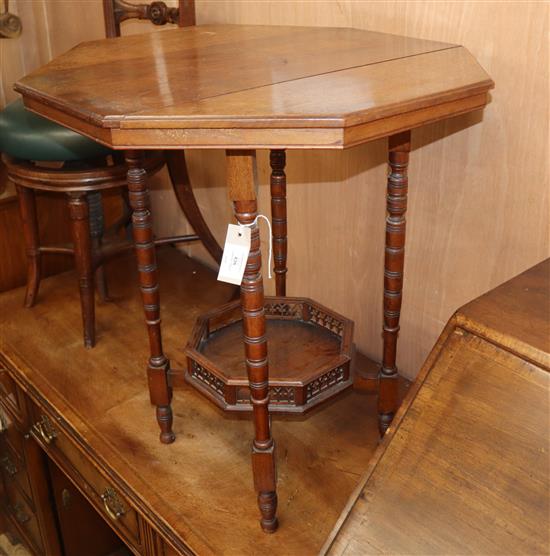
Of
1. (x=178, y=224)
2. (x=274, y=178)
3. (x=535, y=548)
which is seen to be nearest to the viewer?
(x=535, y=548)

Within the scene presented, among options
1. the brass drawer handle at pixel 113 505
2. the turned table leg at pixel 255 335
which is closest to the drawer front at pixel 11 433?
the brass drawer handle at pixel 113 505

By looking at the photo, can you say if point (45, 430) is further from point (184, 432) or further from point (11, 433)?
point (184, 432)

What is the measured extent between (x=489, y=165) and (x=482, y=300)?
0.54m

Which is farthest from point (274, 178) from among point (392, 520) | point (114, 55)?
point (392, 520)

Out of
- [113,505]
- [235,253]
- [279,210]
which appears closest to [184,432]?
[113,505]

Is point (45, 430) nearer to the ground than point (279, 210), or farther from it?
nearer to the ground

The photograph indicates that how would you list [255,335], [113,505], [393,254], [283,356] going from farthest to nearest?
[113,505] → [283,356] → [393,254] → [255,335]

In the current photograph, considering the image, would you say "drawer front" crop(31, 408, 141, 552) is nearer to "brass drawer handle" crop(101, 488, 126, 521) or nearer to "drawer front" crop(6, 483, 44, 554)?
"brass drawer handle" crop(101, 488, 126, 521)

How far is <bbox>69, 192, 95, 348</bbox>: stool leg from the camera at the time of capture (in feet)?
5.80

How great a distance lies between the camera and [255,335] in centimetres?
112

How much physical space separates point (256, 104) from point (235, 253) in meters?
0.22

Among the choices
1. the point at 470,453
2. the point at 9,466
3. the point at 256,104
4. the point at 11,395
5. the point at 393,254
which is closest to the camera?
the point at 470,453

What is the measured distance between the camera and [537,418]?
783 mm

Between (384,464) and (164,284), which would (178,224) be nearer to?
(164,284)
